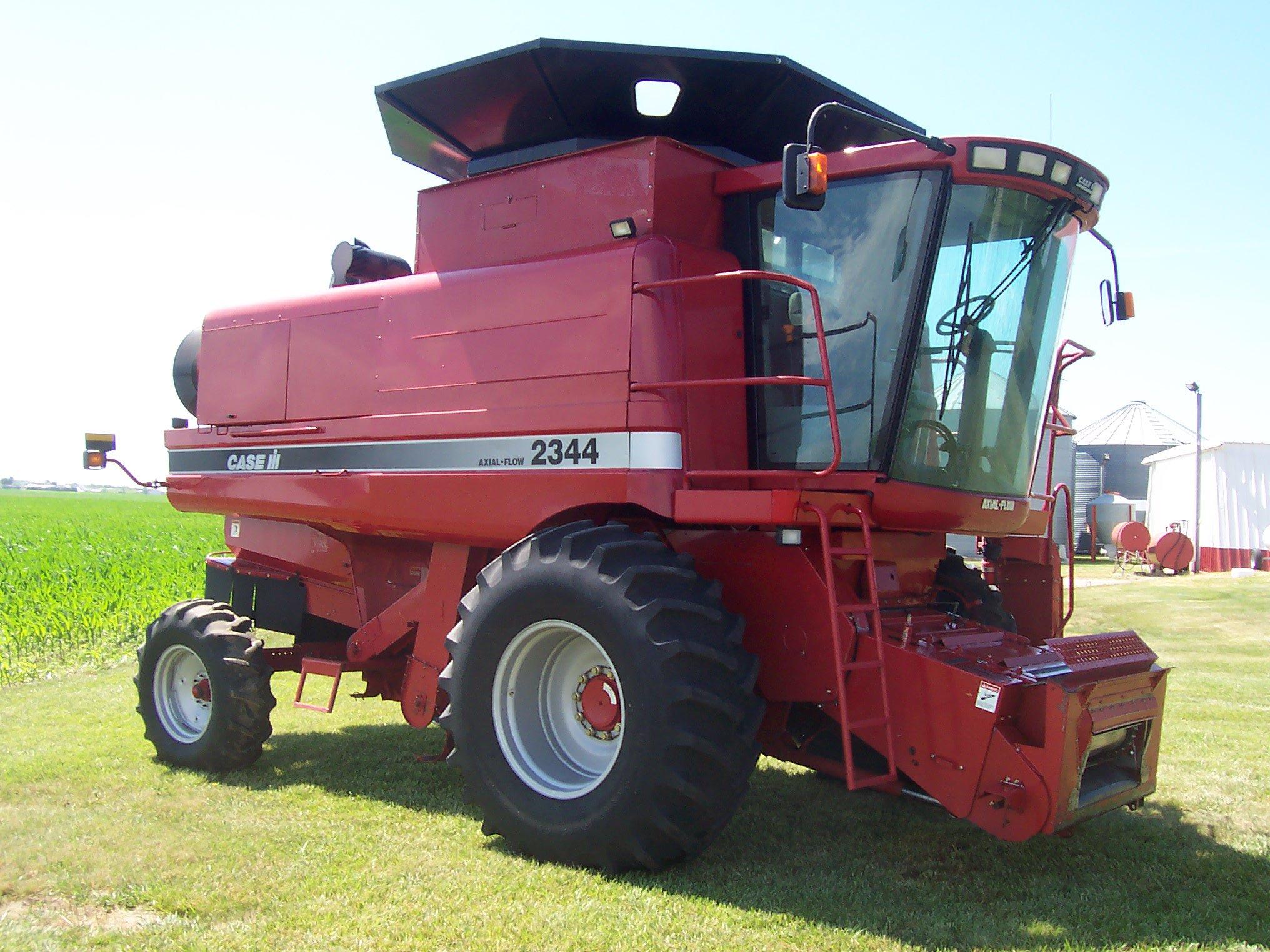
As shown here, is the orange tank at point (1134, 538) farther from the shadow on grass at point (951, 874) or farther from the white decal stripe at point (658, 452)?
the white decal stripe at point (658, 452)

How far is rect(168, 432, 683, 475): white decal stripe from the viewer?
4.96 meters

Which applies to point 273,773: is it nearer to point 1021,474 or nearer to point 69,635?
point 1021,474

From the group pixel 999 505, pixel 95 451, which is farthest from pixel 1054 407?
pixel 95 451

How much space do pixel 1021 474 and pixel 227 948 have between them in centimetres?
433

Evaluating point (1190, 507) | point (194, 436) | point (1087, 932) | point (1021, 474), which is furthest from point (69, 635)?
point (1190, 507)

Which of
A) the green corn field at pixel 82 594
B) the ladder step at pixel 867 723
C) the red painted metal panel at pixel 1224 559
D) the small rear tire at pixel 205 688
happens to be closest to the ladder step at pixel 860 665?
the ladder step at pixel 867 723

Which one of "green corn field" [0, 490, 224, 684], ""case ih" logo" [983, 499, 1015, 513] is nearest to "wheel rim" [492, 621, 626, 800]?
""case ih" logo" [983, 499, 1015, 513]

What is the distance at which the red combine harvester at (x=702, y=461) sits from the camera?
448 centimetres

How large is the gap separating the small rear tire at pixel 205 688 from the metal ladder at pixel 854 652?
3676 millimetres

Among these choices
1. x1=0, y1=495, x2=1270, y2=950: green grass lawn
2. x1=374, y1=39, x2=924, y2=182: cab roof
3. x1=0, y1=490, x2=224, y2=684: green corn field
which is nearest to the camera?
x1=0, y1=495, x2=1270, y2=950: green grass lawn

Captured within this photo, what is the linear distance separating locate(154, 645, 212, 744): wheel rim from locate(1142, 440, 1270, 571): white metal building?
28.4m

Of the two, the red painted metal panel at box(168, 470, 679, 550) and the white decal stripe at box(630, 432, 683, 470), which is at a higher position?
the white decal stripe at box(630, 432, 683, 470)

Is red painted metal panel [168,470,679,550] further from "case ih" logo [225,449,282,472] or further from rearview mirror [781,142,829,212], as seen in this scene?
rearview mirror [781,142,829,212]

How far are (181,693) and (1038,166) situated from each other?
233 inches
